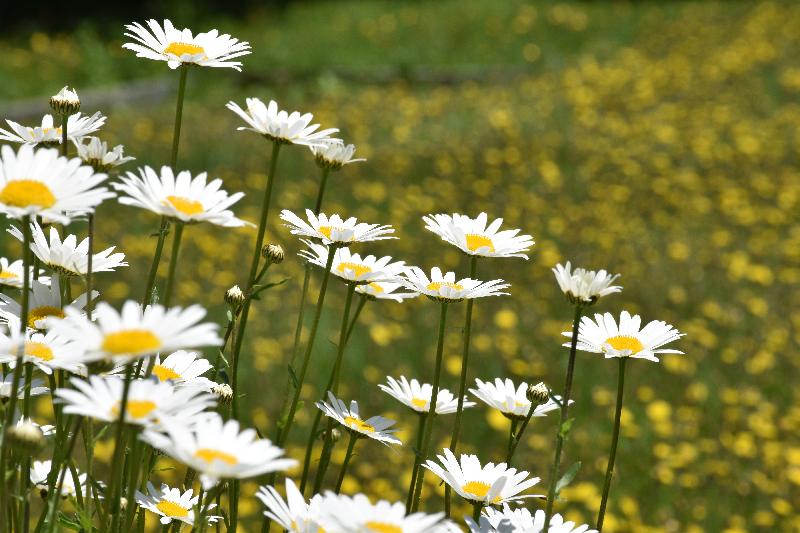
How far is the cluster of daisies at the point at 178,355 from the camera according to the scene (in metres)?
0.87

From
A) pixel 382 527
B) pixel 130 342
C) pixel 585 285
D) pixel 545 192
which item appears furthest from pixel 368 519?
pixel 545 192

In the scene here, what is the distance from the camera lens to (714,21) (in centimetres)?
938

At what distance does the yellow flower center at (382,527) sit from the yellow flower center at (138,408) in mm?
229

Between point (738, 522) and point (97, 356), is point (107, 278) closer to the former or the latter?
point (738, 522)

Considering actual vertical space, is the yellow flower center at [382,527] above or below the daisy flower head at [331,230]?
below

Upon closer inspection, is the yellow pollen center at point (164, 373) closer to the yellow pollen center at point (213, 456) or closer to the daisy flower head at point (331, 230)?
the daisy flower head at point (331, 230)

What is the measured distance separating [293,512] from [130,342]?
0.26m

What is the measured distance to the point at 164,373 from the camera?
1239 mm

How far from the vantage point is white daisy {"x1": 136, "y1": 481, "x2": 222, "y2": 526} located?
122cm

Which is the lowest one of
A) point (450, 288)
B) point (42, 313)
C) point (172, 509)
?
point (172, 509)

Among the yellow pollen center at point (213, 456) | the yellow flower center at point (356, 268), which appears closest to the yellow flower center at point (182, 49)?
the yellow flower center at point (356, 268)

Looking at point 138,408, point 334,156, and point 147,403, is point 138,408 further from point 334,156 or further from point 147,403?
point 334,156

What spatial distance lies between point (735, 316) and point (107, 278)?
9.36ft

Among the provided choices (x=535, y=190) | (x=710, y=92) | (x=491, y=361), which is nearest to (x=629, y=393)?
(x=491, y=361)
